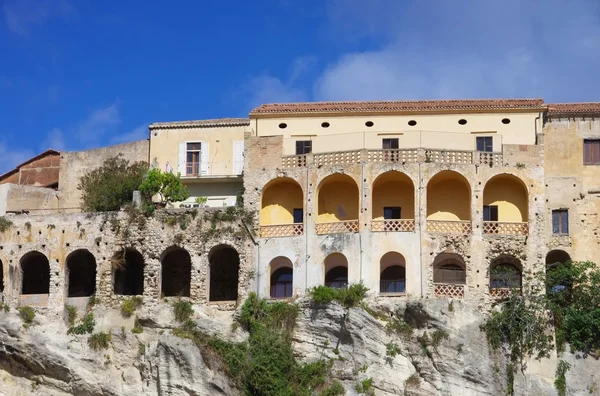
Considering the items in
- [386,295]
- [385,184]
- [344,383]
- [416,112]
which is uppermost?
[416,112]

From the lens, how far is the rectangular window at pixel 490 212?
5197 centimetres

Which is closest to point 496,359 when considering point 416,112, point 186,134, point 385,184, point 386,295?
point 386,295

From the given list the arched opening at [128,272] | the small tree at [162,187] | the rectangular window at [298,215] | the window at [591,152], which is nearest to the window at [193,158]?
the small tree at [162,187]

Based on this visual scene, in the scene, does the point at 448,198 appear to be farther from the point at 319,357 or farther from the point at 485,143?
the point at 319,357

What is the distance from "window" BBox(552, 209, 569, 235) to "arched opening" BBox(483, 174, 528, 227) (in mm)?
2369

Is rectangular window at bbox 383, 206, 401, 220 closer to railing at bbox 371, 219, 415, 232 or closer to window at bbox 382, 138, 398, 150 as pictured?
railing at bbox 371, 219, 415, 232

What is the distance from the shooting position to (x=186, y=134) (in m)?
56.8

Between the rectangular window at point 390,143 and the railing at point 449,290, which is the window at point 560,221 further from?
the rectangular window at point 390,143

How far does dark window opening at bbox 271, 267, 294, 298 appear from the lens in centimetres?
5150

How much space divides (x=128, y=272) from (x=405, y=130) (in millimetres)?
14971

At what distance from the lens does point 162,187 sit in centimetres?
5384

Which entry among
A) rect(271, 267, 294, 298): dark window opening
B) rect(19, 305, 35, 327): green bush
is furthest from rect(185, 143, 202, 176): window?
rect(19, 305, 35, 327): green bush

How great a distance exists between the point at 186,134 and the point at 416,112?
11.6 m

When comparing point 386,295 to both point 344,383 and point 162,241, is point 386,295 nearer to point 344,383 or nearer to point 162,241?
point 344,383
